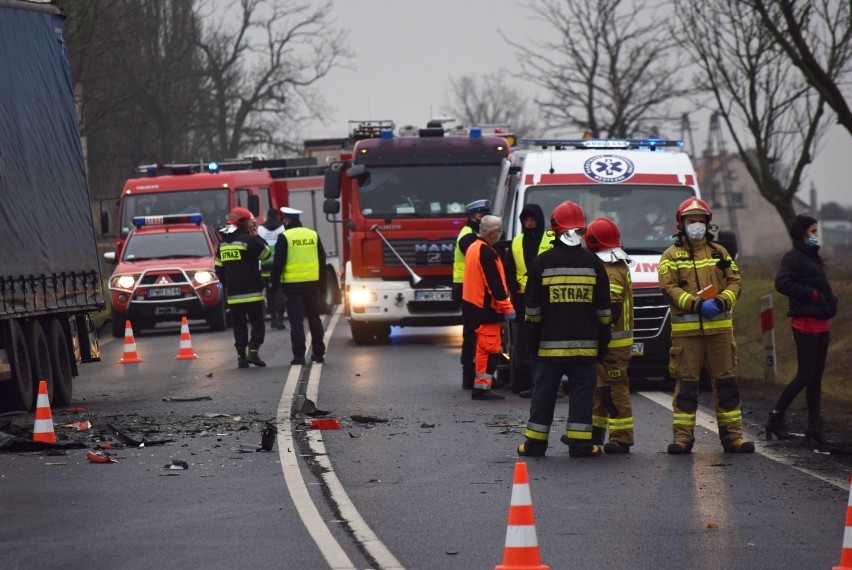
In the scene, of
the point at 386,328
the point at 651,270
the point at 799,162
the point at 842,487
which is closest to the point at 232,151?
the point at 799,162

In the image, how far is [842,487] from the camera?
10.1m

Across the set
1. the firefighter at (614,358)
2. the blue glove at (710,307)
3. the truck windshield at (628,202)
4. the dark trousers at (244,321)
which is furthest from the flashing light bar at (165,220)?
the blue glove at (710,307)

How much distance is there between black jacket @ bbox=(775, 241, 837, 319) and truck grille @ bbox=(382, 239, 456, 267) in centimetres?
1100

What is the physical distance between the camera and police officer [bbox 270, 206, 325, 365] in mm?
20141

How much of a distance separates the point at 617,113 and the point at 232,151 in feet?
91.2

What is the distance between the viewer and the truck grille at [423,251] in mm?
23422

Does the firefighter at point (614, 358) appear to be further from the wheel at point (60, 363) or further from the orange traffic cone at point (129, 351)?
the orange traffic cone at point (129, 351)

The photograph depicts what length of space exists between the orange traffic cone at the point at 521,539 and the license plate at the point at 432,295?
16.4 metres

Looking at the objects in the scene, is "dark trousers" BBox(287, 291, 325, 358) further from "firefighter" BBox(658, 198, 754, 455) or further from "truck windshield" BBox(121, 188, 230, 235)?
"truck windshield" BBox(121, 188, 230, 235)

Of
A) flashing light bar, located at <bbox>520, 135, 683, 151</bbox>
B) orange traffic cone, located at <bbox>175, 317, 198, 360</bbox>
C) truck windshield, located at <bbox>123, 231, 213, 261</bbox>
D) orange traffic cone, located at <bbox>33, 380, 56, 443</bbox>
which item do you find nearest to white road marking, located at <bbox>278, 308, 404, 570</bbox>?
orange traffic cone, located at <bbox>33, 380, 56, 443</bbox>

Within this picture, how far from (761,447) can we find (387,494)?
11.9ft

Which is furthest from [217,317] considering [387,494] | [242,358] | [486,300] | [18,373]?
[387,494]

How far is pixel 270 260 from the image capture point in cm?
2744

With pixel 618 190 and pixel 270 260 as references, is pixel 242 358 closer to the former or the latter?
pixel 618 190
